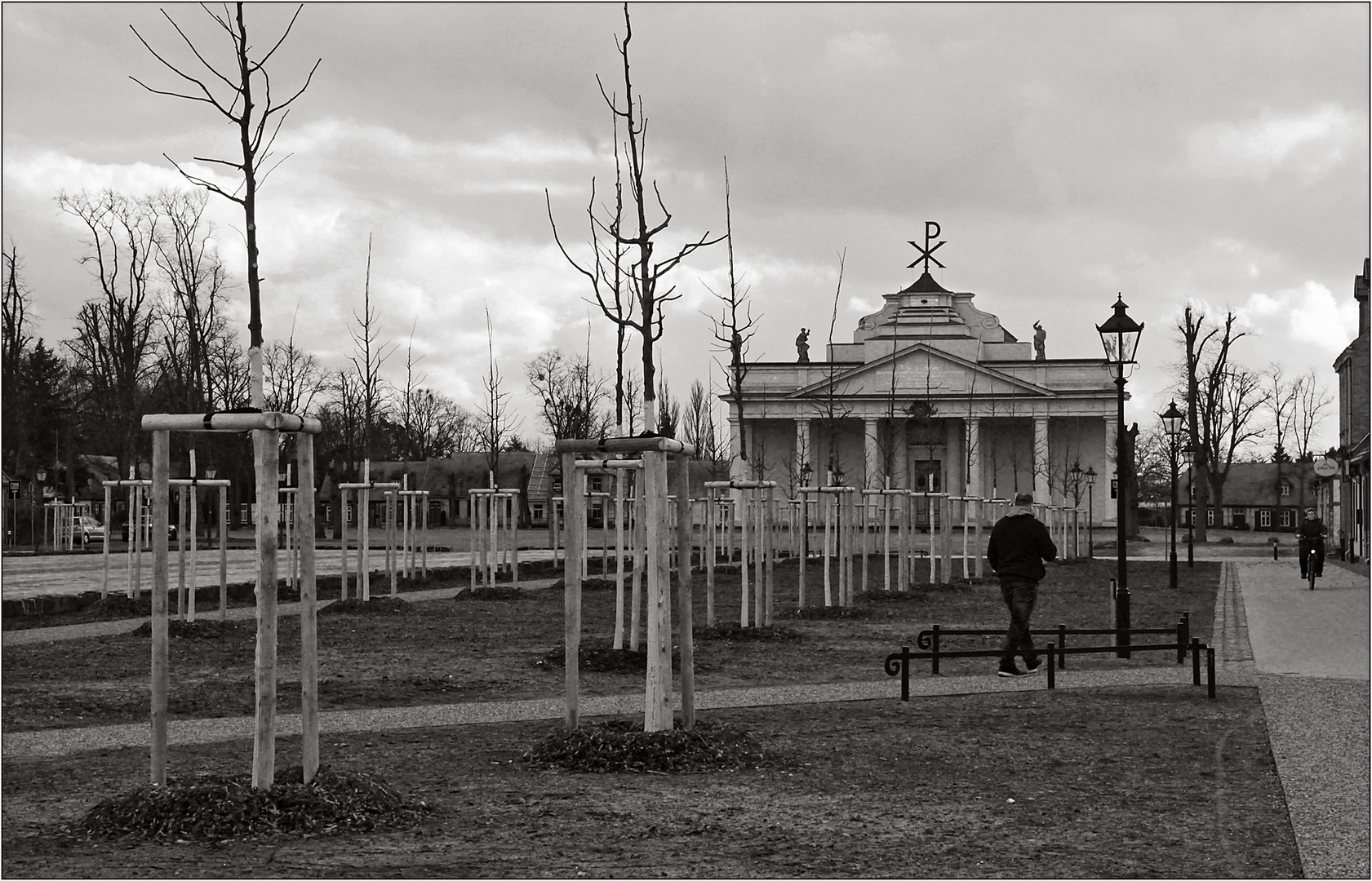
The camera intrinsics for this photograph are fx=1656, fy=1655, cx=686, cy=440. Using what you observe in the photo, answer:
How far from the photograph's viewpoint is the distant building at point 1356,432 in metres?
44.5

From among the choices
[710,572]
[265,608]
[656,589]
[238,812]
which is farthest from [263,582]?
[710,572]

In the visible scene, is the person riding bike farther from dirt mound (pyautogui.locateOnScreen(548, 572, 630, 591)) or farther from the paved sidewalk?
dirt mound (pyautogui.locateOnScreen(548, 572, 630, 591))

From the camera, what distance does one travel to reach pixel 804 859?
22.2 feet

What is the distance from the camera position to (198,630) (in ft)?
58.2

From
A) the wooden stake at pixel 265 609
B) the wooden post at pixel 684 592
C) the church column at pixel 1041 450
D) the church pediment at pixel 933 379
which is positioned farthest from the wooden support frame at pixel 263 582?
the church column at pixel 1041 450

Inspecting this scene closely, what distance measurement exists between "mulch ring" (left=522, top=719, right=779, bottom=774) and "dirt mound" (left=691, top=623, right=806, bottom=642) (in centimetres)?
827

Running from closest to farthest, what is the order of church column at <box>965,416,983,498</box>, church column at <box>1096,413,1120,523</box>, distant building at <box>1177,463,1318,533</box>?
1. church column at <box>1096,413,1120,523</box>
2. church column at <box>965,416,983,498</box>
3. distant building at <box>1177,463,1318,533</box>

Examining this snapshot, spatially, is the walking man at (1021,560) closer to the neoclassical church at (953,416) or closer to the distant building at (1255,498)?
the neoclassical church at (953,416)

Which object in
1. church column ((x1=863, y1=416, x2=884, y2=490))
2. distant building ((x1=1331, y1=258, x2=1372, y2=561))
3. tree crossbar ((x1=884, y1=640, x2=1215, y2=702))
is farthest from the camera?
church column ((x1=863, y1=416, x2=884, y2=490))

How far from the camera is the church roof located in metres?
96.0

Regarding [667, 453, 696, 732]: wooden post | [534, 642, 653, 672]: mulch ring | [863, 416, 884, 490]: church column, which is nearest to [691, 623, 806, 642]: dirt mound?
[534, 642, 653, 672]: mulch ring

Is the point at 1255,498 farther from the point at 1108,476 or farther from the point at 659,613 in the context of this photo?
the point at 659,613

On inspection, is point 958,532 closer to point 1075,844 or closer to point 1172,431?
point 1172,431

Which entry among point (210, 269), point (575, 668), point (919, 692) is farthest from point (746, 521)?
point (210, 269)
